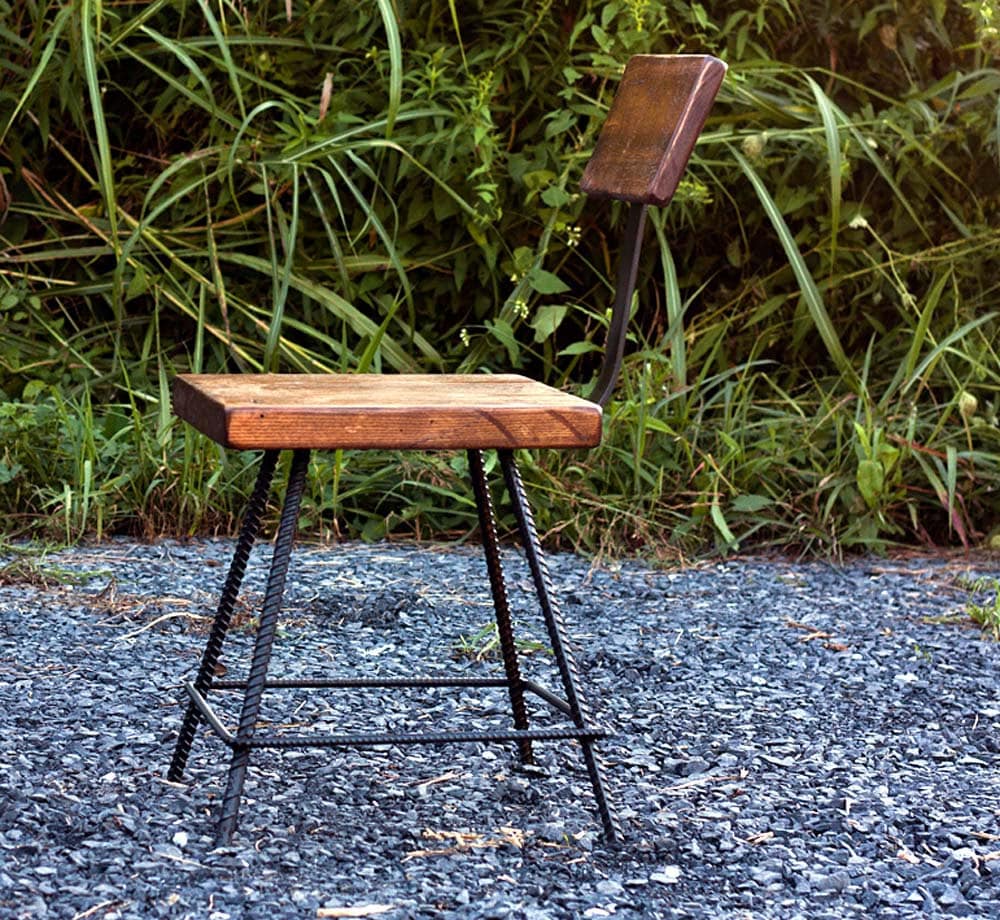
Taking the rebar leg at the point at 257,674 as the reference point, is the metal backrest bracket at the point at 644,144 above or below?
above

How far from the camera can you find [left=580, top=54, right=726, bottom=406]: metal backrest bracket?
185cm

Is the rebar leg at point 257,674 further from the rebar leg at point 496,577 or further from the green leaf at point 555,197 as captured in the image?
the green leaf at point 555,197

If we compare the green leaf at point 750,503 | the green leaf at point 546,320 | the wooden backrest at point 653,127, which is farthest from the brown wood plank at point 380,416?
the green leaf at point 546,320

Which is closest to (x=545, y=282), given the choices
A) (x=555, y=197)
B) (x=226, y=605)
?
(x=555, y=197)

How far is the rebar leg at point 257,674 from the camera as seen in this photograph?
172 cm

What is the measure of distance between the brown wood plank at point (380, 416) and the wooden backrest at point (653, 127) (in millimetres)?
280

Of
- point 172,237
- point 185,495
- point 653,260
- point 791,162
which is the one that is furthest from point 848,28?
point 185,495

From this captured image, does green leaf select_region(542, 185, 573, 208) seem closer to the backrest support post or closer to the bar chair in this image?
the bar chair

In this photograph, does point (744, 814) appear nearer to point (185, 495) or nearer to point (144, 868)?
point (144, 868)

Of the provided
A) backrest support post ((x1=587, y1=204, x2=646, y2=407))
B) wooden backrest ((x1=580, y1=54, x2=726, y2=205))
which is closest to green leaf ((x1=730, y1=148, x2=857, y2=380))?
wooden backrest ((x1=580, y1=54, x2=726, y2=205))

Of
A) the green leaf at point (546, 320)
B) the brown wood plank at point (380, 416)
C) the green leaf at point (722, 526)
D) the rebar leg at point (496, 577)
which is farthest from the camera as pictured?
the green leaf at point (546, 320)

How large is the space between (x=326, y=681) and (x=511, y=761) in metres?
0.28

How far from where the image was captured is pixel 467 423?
1.68 m

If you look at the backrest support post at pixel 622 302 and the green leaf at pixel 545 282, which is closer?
the backrest support post at pixel 622 302
